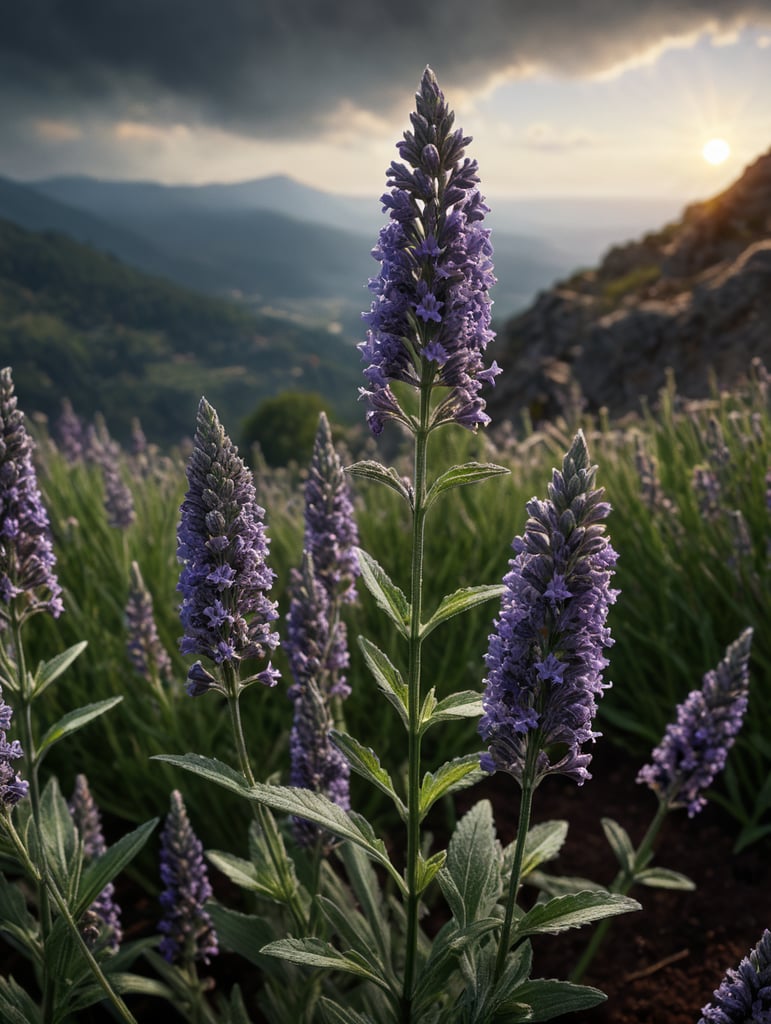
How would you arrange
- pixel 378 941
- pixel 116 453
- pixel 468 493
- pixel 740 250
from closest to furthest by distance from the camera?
pixel 378 941, pixel 468 493, pixel 116 453, pixel 740 250

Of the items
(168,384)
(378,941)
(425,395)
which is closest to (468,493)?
(378,941)

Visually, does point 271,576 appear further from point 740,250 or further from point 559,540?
point 740,250

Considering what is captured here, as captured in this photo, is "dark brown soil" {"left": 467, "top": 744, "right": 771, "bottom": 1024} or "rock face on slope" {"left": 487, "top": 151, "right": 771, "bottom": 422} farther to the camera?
"rock face on slope" {"left": 487, "top": 151, "right": 771, "bottom": 422}

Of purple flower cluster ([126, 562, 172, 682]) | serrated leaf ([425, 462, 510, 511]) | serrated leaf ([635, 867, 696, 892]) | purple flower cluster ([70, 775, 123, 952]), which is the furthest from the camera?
purple flower cluster ([126, 562, 172, 682])

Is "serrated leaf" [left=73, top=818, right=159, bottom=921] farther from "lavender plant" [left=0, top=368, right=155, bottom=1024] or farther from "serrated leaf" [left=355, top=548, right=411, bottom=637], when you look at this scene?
"serrated leaf" [left=355, top=548, right=411, bottom=637]

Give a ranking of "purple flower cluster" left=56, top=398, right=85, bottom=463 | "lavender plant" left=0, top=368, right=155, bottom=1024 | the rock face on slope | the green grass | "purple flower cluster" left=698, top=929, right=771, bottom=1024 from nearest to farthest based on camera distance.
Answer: "purple flower cluster" left=698, top=929, right=771, bottom=1024, "lavender plant" left=0, top=368, right=155, bottom=1024, the green grass, "purple flower cluster" left=56, top=398, right=85, bottom=463, the rock face on slope

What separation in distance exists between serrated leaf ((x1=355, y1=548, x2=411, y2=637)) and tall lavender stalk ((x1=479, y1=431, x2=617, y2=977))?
29cm

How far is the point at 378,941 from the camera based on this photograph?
9.46 feet

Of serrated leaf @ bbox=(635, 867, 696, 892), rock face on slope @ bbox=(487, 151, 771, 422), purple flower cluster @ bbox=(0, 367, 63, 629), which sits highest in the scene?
rock face on slope @ bbox=(487, 151, 771, 422)

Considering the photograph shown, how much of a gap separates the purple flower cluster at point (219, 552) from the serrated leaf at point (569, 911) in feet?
3.24

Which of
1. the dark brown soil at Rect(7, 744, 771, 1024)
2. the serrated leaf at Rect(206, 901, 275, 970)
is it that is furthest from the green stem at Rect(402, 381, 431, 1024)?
the dark brown soil at Rect(7, 744, 771, 1024)

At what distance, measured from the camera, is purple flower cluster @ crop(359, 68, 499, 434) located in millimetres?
1981

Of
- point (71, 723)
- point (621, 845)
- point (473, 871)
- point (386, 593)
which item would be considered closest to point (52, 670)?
point (71, 723)

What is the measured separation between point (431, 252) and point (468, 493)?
465cm
